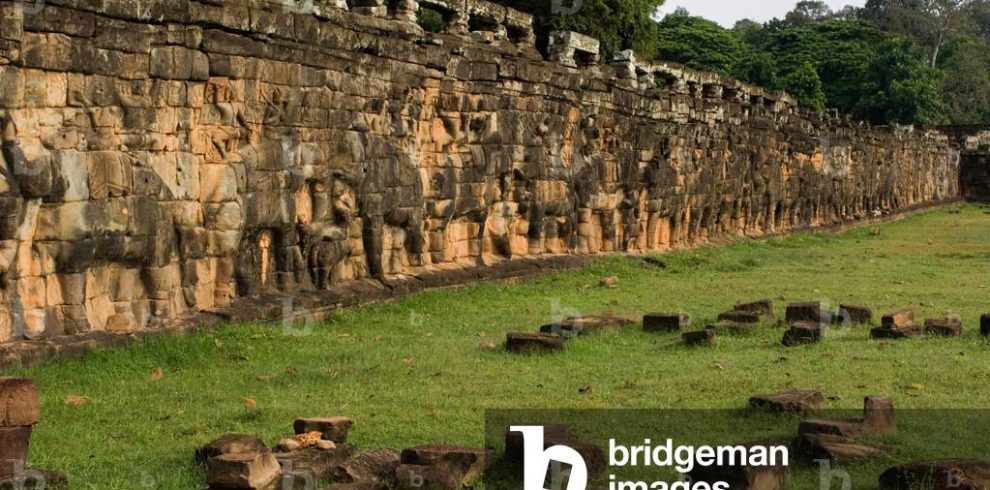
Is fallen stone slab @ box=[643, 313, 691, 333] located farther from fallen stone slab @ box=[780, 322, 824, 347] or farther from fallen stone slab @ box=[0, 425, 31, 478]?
fallen stone slab @ box=[0, 425, 31, 478]

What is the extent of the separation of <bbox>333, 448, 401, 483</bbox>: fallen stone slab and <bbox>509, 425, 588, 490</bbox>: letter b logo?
0.56m

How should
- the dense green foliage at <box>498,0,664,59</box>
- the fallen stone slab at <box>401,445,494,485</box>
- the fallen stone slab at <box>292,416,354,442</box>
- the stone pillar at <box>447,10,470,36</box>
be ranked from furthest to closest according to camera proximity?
the dense green foliage at <box>498,0,664,59</box>, the stone pillar at <box>447,10,470,36</box>, the fallen stone slab at <box>292,416,354,442</box>, the fallen stone slab at <box>401,445,494,485</box>

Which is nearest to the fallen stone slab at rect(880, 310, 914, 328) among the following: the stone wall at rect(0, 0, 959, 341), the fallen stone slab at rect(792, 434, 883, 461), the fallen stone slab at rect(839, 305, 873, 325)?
the fallen stone slab at rect(839, 305, 873, 325)

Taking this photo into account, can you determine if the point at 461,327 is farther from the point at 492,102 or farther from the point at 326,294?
the point at 492,102

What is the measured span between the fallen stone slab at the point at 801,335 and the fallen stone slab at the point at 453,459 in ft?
15.9

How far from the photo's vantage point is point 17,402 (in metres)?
5.64

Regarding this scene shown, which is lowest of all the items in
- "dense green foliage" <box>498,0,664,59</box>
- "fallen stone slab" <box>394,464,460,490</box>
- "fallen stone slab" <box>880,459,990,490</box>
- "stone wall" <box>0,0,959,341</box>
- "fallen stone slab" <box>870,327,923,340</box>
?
"fallen stone slab" <box>870,327,923,340</box>

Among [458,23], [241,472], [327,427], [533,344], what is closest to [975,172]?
[458,23]

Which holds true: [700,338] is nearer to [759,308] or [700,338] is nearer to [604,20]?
[759,308]

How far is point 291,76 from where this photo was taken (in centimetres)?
1149

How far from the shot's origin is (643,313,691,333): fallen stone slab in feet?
36.2

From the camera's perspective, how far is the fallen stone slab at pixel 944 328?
10297 mm

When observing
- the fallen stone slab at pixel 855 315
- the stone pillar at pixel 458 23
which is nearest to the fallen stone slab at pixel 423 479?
the fallen stone slab at pixel 855 315

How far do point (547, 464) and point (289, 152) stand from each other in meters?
6.39
